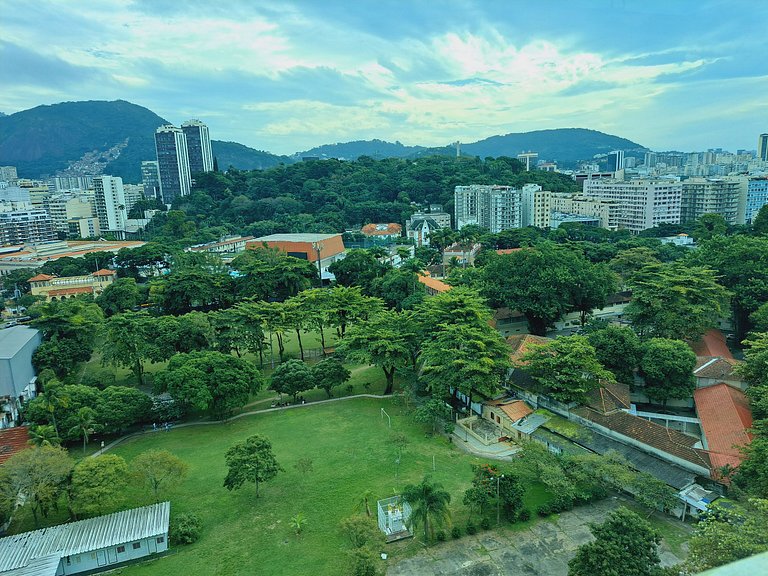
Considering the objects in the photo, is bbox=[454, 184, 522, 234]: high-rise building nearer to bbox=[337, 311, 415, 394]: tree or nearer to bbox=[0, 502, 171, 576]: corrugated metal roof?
bbox=[337, 311, 415, 394]: tree

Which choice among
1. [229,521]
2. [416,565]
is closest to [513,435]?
[416,565]

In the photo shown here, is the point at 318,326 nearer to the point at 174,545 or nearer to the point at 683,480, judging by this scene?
the point at 174,545

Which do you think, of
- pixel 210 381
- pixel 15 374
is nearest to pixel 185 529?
pixel 210 381

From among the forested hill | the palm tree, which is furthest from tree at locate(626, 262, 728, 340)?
the forested hill

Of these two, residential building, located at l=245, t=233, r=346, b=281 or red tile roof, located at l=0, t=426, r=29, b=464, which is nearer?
red tile roof, located at l=0, t=426, r=29, b=464

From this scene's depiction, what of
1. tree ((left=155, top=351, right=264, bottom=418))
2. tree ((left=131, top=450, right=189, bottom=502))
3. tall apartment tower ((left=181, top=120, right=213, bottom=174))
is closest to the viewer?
tree ((left=131, top=450, right=189, bottom=502))

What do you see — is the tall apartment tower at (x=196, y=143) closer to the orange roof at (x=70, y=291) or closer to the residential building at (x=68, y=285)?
the residential building at (x=68, y=285)

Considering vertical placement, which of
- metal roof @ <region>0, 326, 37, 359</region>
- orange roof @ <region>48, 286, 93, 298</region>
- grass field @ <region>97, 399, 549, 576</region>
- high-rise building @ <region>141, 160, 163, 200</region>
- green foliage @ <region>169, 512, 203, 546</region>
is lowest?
grass field @ <region>97, 399, 549, 576</region>
